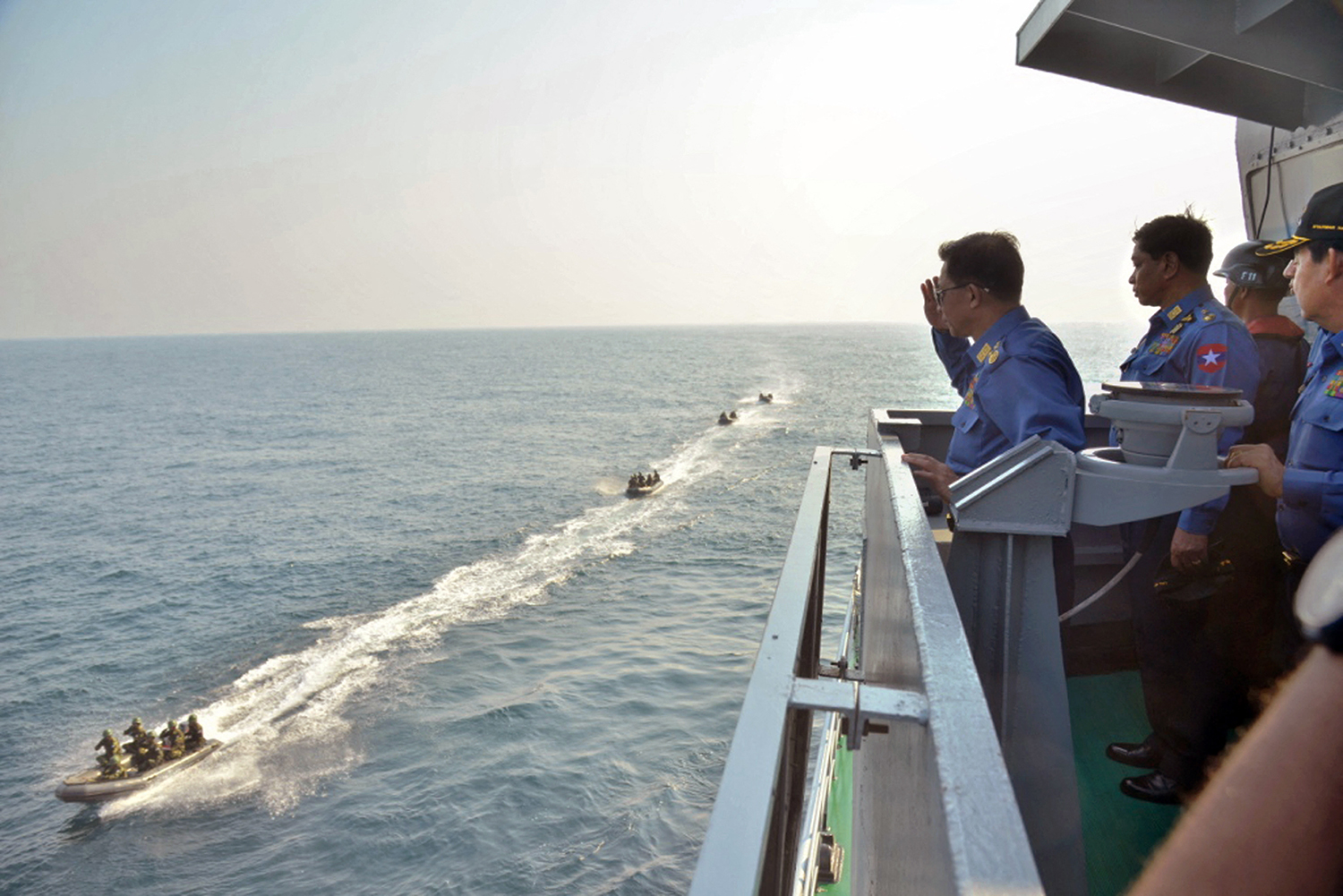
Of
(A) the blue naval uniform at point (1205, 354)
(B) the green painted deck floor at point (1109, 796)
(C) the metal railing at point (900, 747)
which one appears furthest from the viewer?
(A) the blue naval uniform at point (1205, 354)

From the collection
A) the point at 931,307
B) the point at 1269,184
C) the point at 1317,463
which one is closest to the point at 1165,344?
the point at 931,307

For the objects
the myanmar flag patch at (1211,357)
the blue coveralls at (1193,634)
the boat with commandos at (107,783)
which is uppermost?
the myanmar flag patch at (1211,357)

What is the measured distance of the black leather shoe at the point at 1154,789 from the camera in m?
3.67

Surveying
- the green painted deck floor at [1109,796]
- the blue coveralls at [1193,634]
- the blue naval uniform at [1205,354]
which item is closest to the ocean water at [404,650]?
the green painted deck floor at [1109,796]

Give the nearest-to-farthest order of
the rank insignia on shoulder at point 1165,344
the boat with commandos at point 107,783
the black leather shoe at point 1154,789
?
the black leather shoe at point 1154,789
the rank insignia on shoulder at point 1165,344
the boat with commandos at point 107,783

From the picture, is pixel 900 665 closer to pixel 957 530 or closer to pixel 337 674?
pixel 957 530

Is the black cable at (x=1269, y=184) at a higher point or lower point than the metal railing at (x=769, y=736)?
higher

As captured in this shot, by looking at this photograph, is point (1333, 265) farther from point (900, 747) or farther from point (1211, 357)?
point (900, 747)

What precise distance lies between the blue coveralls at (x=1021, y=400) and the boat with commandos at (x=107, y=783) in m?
26.7

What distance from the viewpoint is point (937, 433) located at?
641cm

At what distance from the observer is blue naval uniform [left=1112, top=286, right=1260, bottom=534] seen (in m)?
3.42

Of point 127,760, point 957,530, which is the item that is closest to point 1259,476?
point 957,530

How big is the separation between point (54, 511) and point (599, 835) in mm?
50971

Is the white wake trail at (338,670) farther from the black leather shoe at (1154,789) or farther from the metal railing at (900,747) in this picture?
the metal railing at (900,747)
